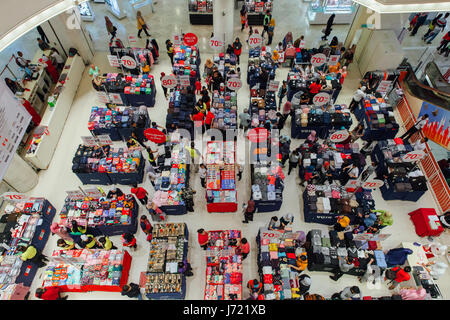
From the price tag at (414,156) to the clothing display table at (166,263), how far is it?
28.6 ft

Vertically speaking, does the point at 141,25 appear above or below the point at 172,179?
above

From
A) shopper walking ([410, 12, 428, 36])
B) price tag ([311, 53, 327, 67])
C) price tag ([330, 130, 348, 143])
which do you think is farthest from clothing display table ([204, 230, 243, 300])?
shopper walking ([410, 12, 428, 36])

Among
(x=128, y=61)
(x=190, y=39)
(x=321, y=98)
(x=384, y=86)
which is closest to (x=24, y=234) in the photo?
(x=128, y=61)

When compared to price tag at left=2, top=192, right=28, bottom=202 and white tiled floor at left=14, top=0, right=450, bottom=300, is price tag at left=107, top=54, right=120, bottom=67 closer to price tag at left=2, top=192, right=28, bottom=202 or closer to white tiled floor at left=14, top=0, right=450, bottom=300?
white tiled floor at left=14, top=0, right=450, bottom=300

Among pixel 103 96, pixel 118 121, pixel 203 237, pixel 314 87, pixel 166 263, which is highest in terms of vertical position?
pixel 314 87

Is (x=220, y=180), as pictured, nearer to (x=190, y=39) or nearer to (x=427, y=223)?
(x=427, y=223)

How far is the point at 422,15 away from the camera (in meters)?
17.6

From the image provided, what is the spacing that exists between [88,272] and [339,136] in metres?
10.00

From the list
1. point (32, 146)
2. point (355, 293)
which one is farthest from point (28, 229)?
point (355, 293)

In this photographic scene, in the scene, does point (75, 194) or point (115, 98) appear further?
point (115, 98)

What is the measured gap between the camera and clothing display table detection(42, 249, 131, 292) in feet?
32.1

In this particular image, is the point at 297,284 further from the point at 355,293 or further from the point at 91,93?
the point at 91,93

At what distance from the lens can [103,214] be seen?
11008 mm

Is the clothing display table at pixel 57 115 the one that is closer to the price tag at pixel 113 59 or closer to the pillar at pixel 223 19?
the price tag at pixel 113 59
